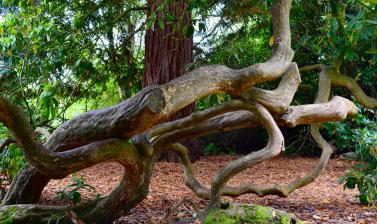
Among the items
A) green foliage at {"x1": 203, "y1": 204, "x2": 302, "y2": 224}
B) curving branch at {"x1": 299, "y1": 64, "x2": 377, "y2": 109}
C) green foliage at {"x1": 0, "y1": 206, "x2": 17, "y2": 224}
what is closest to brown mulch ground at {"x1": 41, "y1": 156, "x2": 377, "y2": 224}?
green foliage at {"x1": 203, "y1": 204, "x2": 302, "y2": 224}

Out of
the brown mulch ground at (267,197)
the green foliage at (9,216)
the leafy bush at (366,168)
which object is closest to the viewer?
the green foliage at (9,216)

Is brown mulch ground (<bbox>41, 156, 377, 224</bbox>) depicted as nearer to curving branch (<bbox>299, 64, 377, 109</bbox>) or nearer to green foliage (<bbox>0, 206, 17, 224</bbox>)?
green foliage (<bbox>0, 206, 17, 224</bbox>)

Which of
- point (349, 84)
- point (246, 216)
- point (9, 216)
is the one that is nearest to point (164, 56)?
point (349, 84)

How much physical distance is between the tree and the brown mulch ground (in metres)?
0.40

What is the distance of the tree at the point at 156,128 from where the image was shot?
313 centimetres

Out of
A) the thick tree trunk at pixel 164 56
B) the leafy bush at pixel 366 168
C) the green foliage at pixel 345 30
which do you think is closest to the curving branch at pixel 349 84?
the green foliage at pixel 345 30

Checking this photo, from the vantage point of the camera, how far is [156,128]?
414 cm

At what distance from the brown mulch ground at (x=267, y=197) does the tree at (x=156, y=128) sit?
404mm

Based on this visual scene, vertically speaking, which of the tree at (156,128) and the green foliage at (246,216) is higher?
the tree at (156,128)

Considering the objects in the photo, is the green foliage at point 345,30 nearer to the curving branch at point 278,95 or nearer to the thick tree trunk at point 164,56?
the curving branch at point 278,95

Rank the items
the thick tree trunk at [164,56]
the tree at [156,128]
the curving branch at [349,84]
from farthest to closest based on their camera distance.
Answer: the thick tree trunk at [164,56]
the curving branch at [349,84]
the tree at [156,128]

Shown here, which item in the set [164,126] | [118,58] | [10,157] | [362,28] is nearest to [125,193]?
[164,126]

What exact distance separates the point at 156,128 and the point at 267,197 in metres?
2.13

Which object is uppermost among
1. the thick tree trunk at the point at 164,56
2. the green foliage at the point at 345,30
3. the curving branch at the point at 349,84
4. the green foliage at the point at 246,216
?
the thick tree trunk at the point at 164,56
